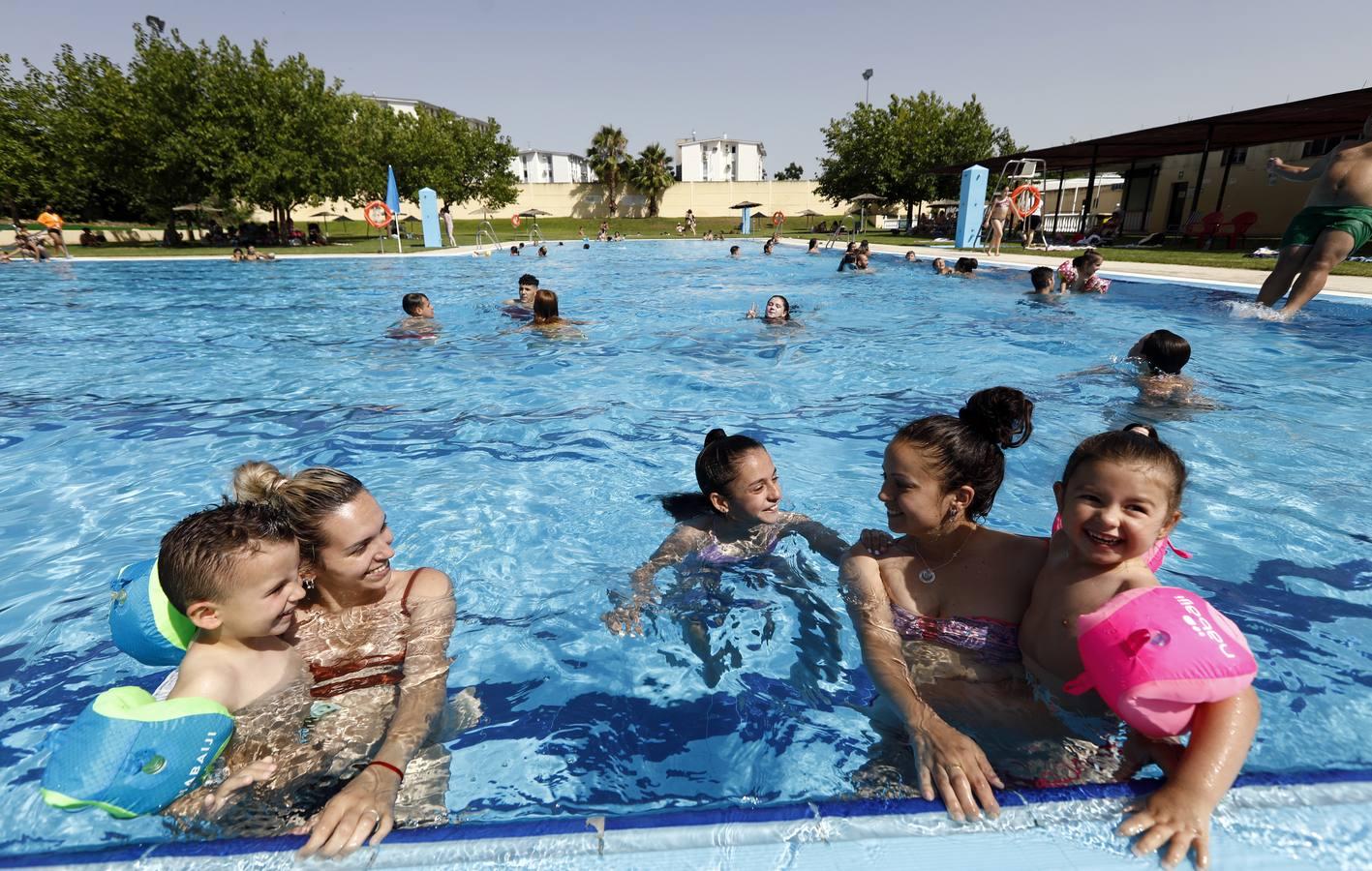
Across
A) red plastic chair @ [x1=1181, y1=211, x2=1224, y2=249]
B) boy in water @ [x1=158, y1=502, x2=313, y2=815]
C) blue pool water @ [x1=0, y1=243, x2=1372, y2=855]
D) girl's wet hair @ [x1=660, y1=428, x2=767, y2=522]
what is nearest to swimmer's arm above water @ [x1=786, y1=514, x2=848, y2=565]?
blue pool water @ [x1=0, y1=243, x2=1372, y2=855]

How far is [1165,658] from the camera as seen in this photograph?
1560 millimetres

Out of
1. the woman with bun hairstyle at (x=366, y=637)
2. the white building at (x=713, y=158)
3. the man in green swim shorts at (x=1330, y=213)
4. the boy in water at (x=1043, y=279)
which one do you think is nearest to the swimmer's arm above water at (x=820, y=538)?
the woman with bun hairstyle at (x=366, y=637)

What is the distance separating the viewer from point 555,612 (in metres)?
3.49

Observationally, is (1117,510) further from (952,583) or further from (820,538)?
(820,538)

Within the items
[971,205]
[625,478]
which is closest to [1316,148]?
[971,205]

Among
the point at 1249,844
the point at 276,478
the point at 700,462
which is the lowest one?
the point at 1249,844

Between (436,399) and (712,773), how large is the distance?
5.77 m

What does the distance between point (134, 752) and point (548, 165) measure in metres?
116

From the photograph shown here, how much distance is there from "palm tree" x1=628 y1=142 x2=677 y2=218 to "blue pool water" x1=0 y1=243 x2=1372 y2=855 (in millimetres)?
53075

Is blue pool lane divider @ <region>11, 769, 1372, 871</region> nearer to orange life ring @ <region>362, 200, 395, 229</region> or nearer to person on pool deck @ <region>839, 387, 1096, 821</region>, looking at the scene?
person on pool deck @ <region>839, 387, 1096, 821</region>

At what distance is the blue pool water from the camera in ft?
8.32

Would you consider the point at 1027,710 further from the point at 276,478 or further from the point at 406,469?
the point at 406,469

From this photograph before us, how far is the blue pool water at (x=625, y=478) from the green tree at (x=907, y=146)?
33.4m

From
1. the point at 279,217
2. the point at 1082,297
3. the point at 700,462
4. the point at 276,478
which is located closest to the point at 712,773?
the point at 700,462
